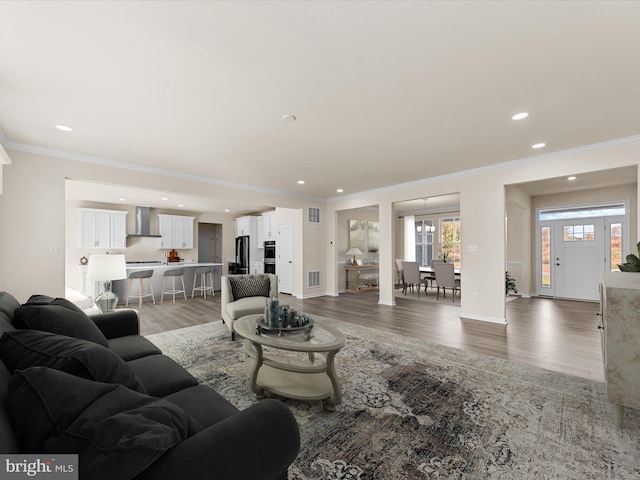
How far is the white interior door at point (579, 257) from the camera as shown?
21.1 ft

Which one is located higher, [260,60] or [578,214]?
[260,60]

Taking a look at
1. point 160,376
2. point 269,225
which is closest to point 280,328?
point 160,376

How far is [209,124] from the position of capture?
10.4 feet

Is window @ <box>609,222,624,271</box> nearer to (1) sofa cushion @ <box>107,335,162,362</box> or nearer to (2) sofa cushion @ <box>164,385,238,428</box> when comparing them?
(2) sofa cushion @ <box>164,385,238,428</box>

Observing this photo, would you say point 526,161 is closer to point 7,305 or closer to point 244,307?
point 244,307

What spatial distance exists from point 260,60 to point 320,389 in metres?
2.52

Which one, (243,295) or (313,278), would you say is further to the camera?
(313,278)

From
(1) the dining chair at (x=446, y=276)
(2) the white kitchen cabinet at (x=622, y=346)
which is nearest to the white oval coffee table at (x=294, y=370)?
(2) the white kitchen cabinet at (x=622, y=346)

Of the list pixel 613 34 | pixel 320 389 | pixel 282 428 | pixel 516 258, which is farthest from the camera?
pixel 516 258

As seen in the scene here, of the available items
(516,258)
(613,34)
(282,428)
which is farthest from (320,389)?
(516,258)

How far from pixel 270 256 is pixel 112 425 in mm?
7756

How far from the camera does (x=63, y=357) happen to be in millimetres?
1079

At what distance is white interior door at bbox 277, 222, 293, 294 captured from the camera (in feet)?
25.6

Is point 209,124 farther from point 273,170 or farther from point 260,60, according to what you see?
point 273,170
